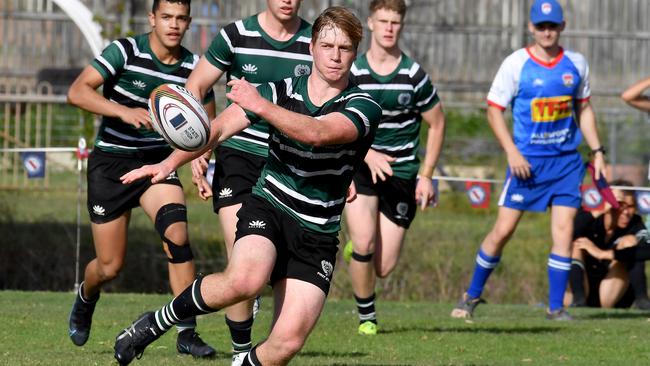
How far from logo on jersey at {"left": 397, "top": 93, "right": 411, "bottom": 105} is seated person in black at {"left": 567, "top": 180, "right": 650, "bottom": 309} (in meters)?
4.59

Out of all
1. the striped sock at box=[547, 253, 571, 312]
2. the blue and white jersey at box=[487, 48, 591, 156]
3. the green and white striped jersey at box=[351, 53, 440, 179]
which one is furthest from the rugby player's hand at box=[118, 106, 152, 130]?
the striped sock at box=[547, 253, 571, 312]

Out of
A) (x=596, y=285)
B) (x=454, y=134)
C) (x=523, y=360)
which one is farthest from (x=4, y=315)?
(x=454, y=134)

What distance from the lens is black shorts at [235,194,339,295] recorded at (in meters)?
6.51

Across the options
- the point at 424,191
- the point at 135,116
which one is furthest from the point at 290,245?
the point at 424,191

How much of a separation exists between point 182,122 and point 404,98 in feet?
12.8

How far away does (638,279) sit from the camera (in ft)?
46.6

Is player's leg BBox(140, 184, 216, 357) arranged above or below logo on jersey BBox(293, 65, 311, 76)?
below

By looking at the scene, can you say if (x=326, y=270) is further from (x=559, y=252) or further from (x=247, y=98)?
(x=559, y=252)

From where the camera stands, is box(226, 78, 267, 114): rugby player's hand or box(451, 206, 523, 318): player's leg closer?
box(226, 78, 267, 114): rugby player's hand

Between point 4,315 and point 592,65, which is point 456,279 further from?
point 592,65

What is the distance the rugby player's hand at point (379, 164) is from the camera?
922 cm

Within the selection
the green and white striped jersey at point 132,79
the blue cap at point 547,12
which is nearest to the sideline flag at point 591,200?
the blue cap at point 547,12

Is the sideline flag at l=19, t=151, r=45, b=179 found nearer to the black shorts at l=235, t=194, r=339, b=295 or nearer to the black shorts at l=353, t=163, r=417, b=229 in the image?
the black shorts at l=353, t=163, r=417, b=229

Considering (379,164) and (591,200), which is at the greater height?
(379,164)
